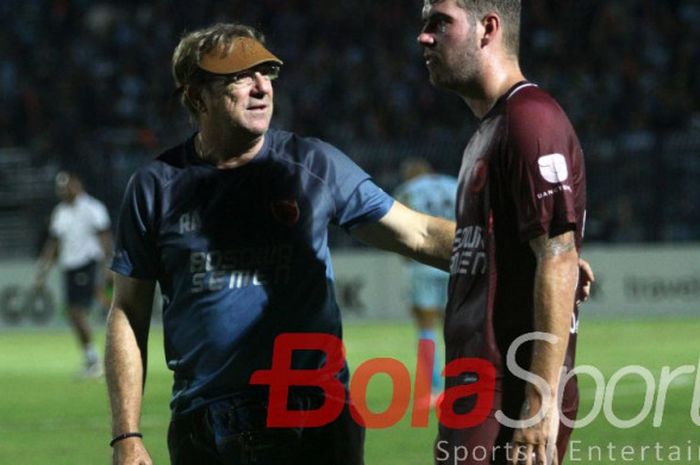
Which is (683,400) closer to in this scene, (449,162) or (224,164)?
(224,164)

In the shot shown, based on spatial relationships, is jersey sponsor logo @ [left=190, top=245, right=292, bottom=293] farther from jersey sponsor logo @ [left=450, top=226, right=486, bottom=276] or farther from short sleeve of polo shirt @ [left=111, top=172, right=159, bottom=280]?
jersey sponsor logo @ [left=450, top=226, right=486, bottom=276]

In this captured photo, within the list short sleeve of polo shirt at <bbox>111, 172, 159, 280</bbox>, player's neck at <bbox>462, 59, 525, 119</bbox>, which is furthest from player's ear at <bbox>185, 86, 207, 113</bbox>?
player's neck at <bbox>462, 59, 525, 119</bbox>

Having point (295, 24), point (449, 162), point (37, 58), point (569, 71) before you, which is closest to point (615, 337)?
point (449, 162)

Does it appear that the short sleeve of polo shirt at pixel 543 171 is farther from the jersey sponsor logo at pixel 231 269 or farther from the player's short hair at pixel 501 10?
the jersey sponsor logo at pixel 231 269

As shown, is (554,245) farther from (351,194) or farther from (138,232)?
(138,232)

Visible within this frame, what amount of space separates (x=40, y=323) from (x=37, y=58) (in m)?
9.45

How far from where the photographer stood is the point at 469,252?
477 centimetres

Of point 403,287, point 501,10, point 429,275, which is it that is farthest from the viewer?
point 403,287

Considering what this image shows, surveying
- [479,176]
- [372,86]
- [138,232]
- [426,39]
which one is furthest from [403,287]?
[479,176]

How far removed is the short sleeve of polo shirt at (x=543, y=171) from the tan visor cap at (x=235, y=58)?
1.13 meters

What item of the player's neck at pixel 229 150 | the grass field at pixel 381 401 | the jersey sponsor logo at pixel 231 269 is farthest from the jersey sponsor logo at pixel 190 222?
the grass field at pixel 381 401

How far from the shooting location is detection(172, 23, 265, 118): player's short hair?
5430 mm

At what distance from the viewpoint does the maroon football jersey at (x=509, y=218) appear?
14.9 ft

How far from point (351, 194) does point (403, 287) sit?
2017 cm
